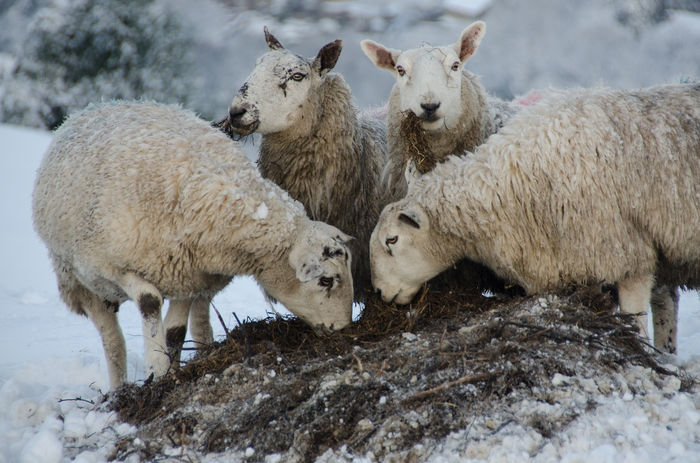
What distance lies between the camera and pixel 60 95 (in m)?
14.9

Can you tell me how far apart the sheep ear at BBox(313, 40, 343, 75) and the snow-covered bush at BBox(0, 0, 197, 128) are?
34.0ft

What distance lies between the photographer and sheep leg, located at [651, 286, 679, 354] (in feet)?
16.6

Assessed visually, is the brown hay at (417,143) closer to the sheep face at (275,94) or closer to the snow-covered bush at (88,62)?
the sheep face at (275,94)

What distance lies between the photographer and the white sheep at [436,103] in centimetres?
459

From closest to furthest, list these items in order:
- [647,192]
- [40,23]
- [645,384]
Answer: [645,384], [647,192], [40,23]

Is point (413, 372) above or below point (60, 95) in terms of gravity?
above

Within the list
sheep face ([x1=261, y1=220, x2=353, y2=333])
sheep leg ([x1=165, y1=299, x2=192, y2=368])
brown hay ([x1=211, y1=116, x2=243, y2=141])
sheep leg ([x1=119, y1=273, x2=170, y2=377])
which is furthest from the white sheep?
sheep leg ([x1=119, y1=273, x2=170, y2=377])

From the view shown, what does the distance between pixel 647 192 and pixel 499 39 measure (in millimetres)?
15905

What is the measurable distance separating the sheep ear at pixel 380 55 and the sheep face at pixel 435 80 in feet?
0.15

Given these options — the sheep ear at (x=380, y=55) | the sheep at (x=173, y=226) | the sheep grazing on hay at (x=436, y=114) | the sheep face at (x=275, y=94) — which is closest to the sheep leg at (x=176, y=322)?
the sheep at (x=173, y=226)

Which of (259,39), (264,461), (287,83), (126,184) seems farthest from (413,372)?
(259,39)

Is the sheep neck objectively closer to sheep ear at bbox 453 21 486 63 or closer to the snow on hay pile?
sheep ear at bbox 453 21 486 63

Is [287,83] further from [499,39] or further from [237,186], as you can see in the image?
[499,39]

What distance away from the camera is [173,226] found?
412 cm
